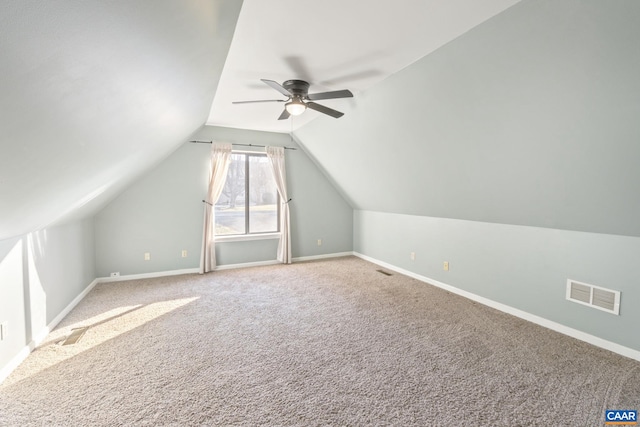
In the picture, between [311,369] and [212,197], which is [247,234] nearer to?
[212,197]

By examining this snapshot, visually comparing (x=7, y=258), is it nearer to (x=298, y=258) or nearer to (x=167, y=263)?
(x=167, y=263)

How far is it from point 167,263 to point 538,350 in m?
4.76

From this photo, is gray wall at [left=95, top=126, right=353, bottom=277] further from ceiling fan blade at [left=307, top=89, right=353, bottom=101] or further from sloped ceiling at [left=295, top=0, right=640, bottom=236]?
ceiling fan blade at [left=307, top=89, right=353, bottom=101]

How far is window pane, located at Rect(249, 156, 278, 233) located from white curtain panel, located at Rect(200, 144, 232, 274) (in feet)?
1.77

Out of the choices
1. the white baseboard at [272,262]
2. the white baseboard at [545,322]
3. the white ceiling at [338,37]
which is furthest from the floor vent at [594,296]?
the white baseboard at [272,262]

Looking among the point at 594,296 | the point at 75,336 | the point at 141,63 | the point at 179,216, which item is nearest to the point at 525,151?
the point at 594,296

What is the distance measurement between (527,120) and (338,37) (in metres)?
1.52

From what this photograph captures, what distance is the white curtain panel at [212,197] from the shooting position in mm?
4820

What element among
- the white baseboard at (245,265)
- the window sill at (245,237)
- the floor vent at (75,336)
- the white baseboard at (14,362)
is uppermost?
the window sill at (245,237)

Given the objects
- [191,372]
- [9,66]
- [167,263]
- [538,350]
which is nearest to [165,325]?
[191,372]

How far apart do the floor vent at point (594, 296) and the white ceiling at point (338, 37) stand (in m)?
2.44

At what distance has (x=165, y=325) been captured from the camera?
302 cm

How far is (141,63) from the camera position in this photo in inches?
57.3

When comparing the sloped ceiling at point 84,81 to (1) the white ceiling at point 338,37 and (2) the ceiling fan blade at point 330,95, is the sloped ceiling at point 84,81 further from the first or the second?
(2) the ceiling fan blade at point 330,95
